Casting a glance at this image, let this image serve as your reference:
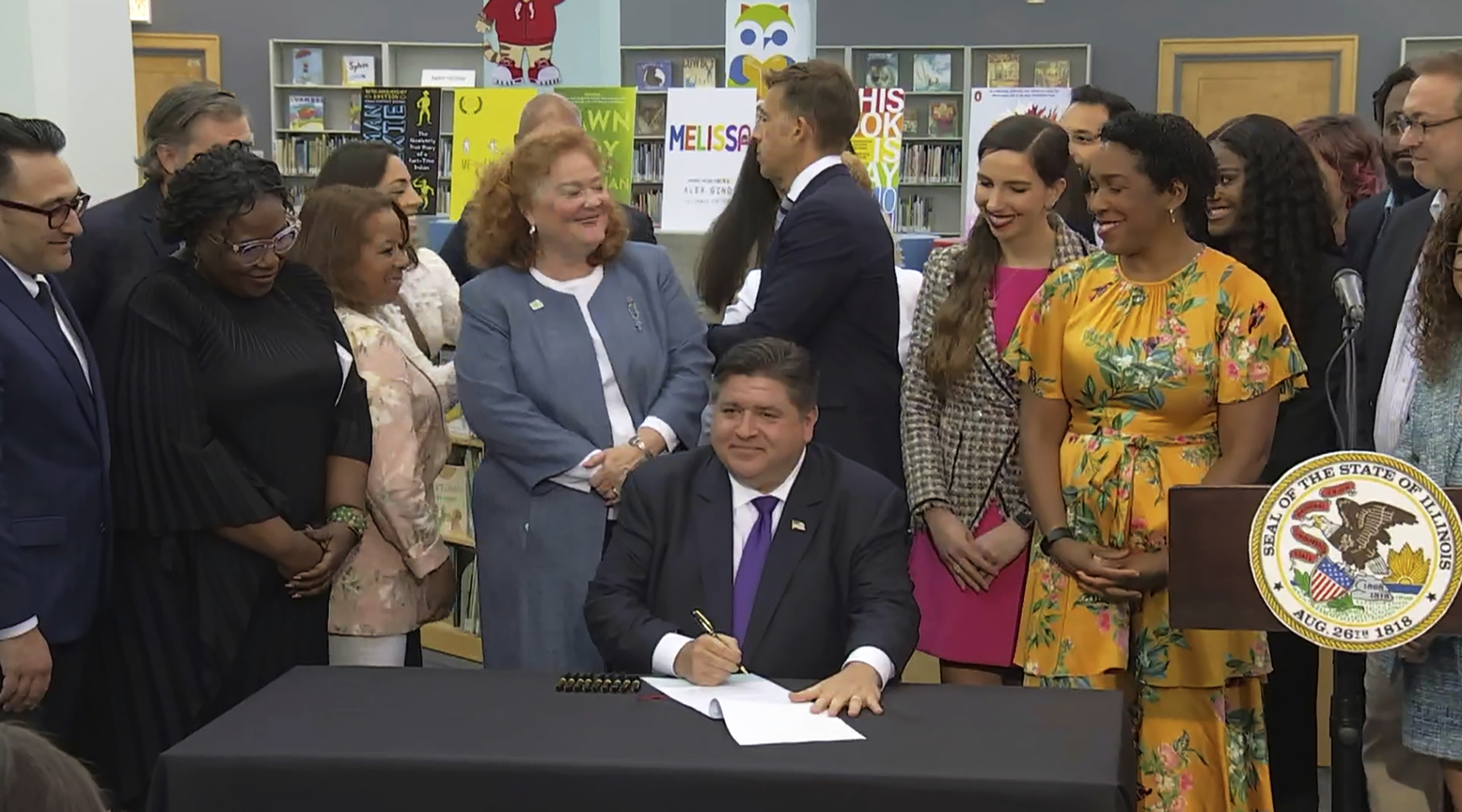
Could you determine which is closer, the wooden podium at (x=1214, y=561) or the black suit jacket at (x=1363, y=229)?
the wooden podium at (x=1214, y=561)

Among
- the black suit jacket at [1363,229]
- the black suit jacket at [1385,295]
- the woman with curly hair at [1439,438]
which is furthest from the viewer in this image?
the black suit jacket at [1363,229]

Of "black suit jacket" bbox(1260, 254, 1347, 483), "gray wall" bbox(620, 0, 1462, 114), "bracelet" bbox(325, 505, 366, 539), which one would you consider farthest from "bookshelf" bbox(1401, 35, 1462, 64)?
"bracelet" bbox(325, 505, 366, 539)

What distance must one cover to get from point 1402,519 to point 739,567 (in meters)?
1.08

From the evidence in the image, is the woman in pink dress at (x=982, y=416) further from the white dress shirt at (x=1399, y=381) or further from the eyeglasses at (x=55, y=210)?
the eyeglasses at (x=55, y=210)

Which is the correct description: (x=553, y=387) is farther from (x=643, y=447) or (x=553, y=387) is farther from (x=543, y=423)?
(x=643, y=447)

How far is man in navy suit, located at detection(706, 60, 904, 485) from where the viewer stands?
3.21 meters

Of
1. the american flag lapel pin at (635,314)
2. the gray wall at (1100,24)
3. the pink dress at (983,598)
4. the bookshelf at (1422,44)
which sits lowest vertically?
the pink dress at (983,598)

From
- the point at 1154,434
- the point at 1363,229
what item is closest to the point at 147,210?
the point at 1154,434

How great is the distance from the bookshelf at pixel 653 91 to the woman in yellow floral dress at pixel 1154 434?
9.54 meters

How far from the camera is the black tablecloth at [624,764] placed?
1.98m

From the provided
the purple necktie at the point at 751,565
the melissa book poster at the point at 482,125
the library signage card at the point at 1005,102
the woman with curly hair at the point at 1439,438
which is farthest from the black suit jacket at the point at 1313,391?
the library signage card at the point at 1005,102

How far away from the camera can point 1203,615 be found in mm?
2260

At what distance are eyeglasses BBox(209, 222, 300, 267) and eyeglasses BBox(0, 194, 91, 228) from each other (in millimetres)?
240

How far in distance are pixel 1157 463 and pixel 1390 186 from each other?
6.15ft
